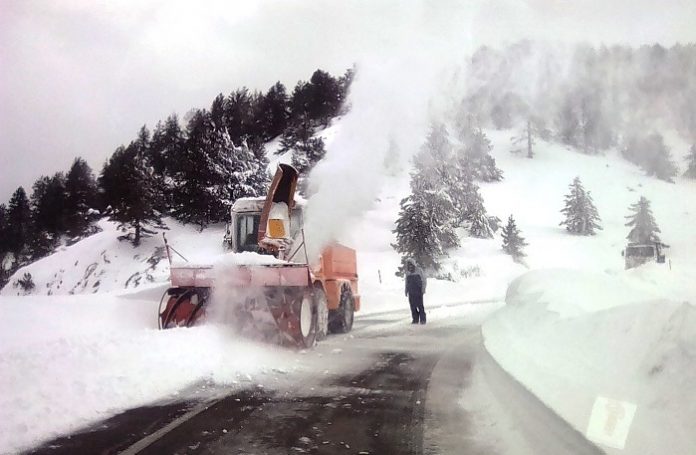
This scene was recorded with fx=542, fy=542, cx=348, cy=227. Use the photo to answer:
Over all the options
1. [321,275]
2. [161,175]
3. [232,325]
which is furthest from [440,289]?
[161,175]

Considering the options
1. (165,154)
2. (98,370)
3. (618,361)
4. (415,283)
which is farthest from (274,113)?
(618,361)

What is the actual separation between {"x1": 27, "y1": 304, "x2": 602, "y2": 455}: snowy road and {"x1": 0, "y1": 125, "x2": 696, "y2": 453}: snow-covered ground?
0.30 m

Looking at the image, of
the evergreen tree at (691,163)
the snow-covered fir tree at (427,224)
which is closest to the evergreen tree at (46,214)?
the snow-covered fir tree at (427,224)

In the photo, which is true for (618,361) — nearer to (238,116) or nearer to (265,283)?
(265,283)

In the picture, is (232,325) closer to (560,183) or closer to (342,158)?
(342,158)

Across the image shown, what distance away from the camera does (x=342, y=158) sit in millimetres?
14148

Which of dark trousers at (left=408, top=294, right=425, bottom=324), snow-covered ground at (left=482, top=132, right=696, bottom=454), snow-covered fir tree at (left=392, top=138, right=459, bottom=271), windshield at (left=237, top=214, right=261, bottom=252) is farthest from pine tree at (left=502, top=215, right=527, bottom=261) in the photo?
windshield at (left=237, top=214, right=261, bottom=252)

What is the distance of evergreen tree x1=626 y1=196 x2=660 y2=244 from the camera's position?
13906 mm

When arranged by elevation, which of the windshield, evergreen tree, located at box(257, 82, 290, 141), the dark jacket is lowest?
the dark jacket

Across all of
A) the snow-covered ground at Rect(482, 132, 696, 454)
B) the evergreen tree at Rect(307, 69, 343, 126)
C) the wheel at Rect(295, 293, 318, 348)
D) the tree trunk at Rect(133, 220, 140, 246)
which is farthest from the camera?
the tree trunk at Rect(133, 220, 140, 246)

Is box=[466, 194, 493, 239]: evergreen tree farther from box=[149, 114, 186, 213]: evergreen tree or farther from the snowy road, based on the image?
box=[149, 114, 186, 213]: evergreen tree

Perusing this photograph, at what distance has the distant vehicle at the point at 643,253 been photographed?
13688 mm

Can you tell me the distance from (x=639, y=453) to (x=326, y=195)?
400 inches

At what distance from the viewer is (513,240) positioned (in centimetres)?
2308
